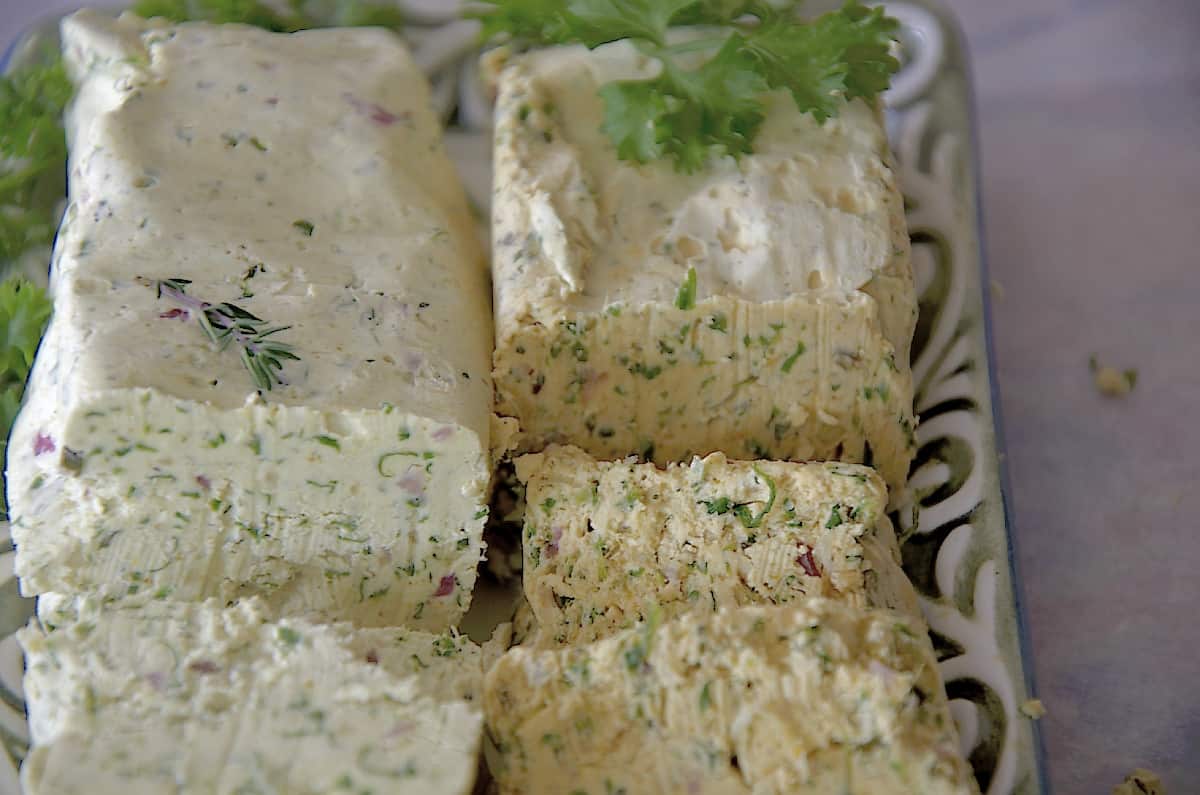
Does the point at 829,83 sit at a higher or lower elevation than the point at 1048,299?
higher

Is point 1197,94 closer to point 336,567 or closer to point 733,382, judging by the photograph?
point 733,382

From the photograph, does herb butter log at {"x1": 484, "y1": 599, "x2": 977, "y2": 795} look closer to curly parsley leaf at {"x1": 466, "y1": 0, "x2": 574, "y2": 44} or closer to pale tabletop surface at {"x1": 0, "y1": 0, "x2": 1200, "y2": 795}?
pale tabletop surface at {"x1": 0, "y1": 0, "x2": 1200, "y2": 795}

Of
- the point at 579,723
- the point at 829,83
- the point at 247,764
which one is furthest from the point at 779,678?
the point at 829,83

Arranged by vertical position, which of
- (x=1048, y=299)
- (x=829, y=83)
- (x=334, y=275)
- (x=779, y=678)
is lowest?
(x=1048, y=299)

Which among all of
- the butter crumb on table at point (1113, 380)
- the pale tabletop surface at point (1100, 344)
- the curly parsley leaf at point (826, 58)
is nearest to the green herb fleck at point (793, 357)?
the curly parsley leaf at point (826, 58)

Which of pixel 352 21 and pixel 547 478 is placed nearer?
pixel 547 478

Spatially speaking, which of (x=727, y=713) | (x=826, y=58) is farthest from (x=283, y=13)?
(x=727, y=713)

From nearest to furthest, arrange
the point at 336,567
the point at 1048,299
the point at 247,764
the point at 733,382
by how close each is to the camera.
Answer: the point at 247,764 < the point at 336,567 < the point at 733,382 < the point at 1048,299

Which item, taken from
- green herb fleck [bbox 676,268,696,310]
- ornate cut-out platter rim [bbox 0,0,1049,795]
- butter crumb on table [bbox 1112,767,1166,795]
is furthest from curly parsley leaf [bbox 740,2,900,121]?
butter crumb on table [bbox 1112,767,1166,795]
